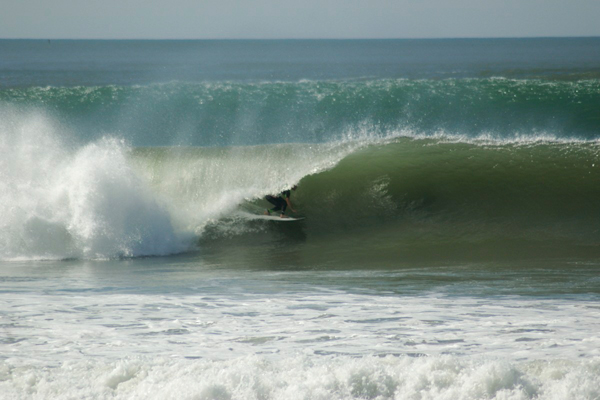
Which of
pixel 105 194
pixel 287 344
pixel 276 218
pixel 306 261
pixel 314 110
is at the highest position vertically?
pixel 314 110

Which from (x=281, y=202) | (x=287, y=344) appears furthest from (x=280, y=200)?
(x=287, y=344)

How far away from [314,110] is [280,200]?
852 centimetres

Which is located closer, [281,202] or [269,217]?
[269,217]

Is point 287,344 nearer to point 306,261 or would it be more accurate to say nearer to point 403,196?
point 306,261

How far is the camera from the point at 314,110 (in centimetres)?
1795

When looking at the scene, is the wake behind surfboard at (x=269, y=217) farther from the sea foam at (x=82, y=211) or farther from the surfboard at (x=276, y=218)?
the sea foam at (x=82, y=211)

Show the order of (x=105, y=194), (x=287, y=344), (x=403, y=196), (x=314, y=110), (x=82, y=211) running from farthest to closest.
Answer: (x=314, y=110) < (x=403, y=196) < (x=105, y=194) < (x=82, y=211) < (x=287, y=344)

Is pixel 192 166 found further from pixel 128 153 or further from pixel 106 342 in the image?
pixel 106 342

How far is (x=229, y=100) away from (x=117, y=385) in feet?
53.5

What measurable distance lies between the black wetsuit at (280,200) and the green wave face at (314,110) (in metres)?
5.11

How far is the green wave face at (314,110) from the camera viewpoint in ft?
53.4

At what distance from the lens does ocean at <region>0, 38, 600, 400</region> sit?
3670 mm

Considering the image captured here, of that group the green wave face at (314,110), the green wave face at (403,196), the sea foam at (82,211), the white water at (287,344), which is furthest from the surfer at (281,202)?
the green wave face at (314,110)

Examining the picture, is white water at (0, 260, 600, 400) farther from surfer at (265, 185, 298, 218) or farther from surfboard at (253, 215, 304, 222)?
surfer at (265, 185, 298, 218)
